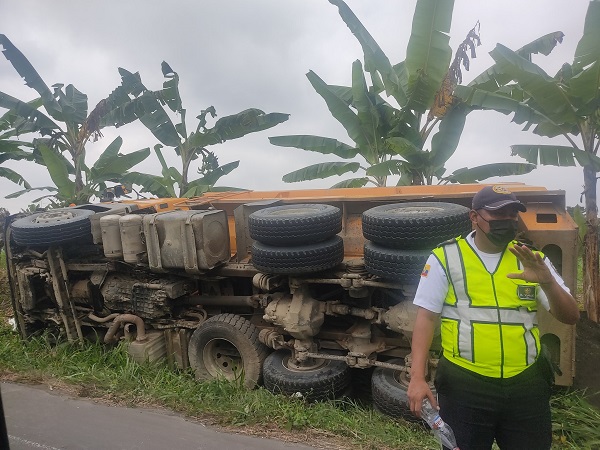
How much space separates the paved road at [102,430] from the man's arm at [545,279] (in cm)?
194

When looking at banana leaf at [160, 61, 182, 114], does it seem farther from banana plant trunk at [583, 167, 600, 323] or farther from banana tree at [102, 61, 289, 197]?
banana plant trunk at [583, 167, 600, 323]

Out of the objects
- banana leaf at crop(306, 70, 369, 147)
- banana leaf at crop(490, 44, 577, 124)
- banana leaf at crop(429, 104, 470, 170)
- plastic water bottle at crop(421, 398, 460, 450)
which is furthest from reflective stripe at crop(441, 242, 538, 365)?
banana leaf at crop(306, 70, 369, 147)

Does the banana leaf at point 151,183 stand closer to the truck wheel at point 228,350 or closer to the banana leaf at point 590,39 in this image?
the truck wheel at point 228,350

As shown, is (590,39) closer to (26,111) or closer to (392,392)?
(392,392)

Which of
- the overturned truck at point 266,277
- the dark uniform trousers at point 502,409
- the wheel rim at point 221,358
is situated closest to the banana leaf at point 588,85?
the overturned truck at point 266,277

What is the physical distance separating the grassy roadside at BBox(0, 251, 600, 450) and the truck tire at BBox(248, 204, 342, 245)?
148cm

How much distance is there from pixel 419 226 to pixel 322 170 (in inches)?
221

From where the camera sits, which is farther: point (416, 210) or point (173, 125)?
point (173, 125)

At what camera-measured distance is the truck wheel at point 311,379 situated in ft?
14.5

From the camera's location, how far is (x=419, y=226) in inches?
147

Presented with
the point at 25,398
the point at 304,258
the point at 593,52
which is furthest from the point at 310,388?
the point at 593,52

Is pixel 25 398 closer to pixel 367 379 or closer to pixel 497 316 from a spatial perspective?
pixel 367 379

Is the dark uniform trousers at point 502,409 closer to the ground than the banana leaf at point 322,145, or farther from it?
closer to the ground

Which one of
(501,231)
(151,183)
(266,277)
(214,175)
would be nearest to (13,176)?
(151,183)
